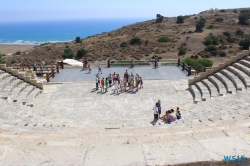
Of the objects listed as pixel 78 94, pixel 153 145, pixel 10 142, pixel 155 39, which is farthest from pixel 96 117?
pixel 155 39

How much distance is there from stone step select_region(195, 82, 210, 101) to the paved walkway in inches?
128

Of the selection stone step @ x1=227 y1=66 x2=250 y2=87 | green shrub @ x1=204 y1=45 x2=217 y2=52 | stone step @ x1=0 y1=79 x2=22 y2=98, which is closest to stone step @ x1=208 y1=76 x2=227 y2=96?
stone step @ x1=227 y1=66 x2=250 y2=87

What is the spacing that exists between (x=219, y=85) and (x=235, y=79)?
1.07 m

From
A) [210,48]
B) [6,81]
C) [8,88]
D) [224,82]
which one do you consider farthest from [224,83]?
[210,48]

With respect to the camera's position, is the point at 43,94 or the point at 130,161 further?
the point at 43,94

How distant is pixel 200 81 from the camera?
19391mm

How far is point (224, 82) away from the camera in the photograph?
17.2 m

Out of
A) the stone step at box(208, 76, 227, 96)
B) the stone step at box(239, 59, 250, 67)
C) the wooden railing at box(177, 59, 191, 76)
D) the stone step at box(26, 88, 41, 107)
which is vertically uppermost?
the stone step at box(239, 59, 250, 67)

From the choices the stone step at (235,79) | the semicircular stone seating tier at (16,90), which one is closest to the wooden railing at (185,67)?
the stone step at (235,79)

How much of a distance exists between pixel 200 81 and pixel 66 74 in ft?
39.3

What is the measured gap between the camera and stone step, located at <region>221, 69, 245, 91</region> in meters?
15.3

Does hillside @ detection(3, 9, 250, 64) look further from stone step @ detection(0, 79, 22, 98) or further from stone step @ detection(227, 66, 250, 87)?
stone step @ detection(0, 79, 22, 98)

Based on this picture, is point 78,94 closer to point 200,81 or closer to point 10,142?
point 200,81

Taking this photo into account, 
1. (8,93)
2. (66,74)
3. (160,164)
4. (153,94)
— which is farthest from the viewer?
(66,74)
